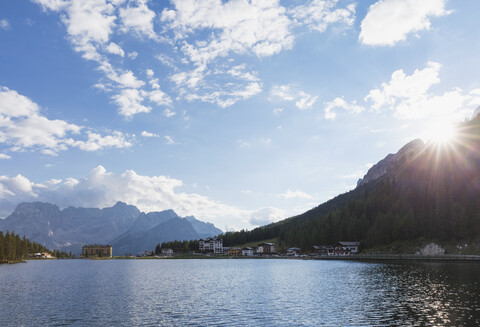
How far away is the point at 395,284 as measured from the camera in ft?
269

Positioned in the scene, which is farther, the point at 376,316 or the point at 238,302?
the point at 238,302

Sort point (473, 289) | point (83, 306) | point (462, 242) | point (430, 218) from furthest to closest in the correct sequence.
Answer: point (430, 218)
point (462, 242)
point (473, 289)
point (83, 306)

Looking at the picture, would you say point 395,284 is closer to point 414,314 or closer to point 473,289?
point 473,289

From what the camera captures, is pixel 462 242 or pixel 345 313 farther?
pixel 462 242

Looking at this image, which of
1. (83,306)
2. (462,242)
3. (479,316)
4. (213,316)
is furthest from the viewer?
(462,242)

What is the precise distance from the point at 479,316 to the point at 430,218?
170 metres

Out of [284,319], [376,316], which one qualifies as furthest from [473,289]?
[284,319]

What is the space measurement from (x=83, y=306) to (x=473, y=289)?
75.0 metres

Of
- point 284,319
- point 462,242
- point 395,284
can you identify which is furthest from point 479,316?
point 462,242

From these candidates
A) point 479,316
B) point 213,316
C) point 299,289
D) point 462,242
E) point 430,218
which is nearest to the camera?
point 479,316

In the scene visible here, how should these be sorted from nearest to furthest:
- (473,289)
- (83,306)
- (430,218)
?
(83,306) → (473,289) → (430,218)

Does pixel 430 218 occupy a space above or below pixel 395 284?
above

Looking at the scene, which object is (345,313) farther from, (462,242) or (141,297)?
(462,242)

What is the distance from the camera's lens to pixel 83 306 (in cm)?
5953
